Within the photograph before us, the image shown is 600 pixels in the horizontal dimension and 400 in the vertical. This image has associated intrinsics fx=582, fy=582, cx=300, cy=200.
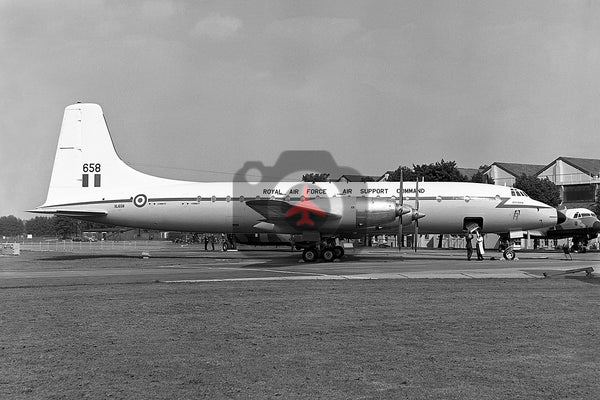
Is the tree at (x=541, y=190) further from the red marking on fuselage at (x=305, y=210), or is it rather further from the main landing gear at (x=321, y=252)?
the red marking on fuselage at (x=305, y=210)

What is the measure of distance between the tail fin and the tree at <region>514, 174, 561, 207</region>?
52.8m

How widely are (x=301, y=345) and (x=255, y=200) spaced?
886 inches

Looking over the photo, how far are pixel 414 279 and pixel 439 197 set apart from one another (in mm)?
14156

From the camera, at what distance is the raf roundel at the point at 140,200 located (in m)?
35.5

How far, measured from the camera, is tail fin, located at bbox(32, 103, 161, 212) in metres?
36.3

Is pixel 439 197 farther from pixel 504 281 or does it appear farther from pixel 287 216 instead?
pixel 504 281

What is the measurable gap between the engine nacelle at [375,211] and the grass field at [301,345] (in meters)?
13.8

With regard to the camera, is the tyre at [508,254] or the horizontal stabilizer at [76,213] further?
the horizontal stabilizer at [76,213]

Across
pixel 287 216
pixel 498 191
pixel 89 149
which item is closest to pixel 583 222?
pixel 498 191

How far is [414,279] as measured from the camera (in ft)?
66.3

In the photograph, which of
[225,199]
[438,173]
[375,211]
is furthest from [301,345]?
[438,173]

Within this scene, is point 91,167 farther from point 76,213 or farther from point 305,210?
point 305,210

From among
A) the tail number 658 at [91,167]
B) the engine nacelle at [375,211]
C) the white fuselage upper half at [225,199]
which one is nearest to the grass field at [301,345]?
the engine nacelle at [375,211]

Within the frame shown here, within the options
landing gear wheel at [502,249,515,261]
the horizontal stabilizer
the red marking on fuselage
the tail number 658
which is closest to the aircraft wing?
the red marking on fuselage
